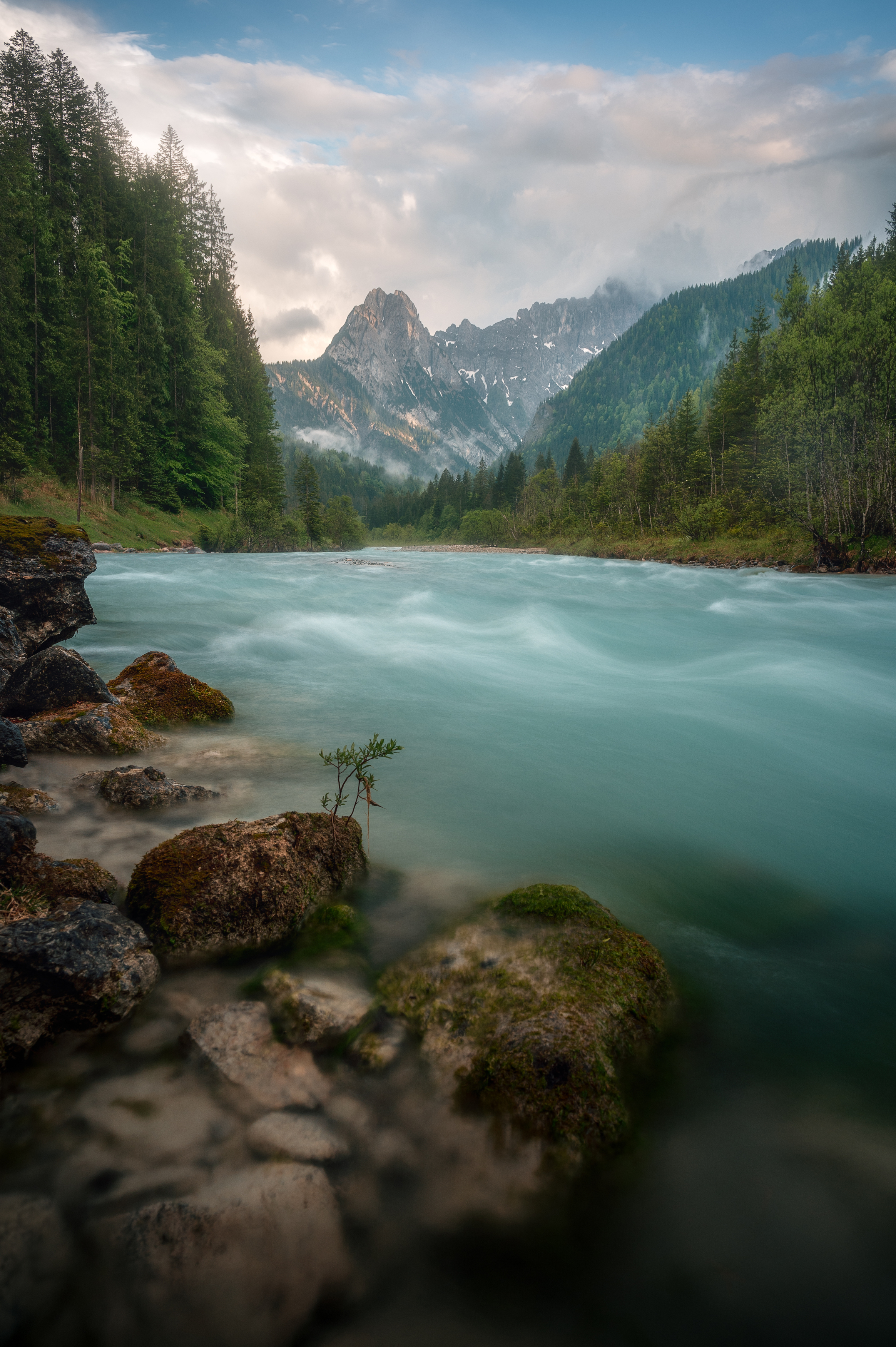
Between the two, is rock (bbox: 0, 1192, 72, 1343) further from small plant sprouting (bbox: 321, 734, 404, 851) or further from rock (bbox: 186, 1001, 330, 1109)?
small plant sprouting (bbox: 321, 734, 404, 851)

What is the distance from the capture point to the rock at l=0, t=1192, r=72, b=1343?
6.70 ft

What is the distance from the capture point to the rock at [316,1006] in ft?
10.6

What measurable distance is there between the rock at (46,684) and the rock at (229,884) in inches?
157

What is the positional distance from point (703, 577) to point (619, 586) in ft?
18.8

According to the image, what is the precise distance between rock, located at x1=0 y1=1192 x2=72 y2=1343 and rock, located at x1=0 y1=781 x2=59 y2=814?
3261 mm

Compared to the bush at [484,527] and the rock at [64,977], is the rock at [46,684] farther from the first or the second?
the bush at [484,527]

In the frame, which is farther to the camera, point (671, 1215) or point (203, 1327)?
point (671, 1215)

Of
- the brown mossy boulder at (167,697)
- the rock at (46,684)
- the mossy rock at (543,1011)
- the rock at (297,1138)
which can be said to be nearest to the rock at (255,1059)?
the rock at (297,1138)

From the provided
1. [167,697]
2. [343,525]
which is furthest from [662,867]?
[343,525]

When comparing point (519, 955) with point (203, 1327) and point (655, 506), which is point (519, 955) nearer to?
point (203, 1327)

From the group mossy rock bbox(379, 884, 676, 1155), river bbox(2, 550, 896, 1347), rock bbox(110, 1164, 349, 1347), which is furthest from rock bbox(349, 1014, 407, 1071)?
river bbox(2, 550, 896, 1347)

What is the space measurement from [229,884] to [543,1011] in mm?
2151

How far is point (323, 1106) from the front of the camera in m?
2.86

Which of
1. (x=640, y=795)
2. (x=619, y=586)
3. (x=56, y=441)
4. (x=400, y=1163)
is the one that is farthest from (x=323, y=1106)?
(x=56, y=441)
